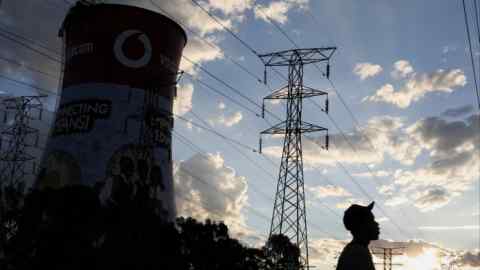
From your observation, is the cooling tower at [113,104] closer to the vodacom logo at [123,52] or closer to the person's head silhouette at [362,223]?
the vodacom logo at [123,52]

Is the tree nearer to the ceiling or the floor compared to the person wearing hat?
nearer to the ceiling

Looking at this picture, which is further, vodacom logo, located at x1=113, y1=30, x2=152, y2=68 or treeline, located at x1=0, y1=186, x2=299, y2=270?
vodacom logo, located at x1=113, y1=30, x2=152, y2=68

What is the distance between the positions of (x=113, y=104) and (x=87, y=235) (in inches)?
450

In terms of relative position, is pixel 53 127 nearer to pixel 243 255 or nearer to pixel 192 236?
pixel 192 236

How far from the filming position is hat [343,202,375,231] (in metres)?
5.95

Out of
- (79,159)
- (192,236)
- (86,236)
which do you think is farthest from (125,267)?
(192,236)

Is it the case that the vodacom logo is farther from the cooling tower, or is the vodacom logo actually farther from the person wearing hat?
the person wearing hat

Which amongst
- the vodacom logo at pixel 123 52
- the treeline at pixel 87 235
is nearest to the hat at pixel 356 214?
the treeline at pixel 87 235

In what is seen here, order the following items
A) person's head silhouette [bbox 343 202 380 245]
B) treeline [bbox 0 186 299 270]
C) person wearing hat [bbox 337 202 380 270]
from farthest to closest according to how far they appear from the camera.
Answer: treeline [bbox 0 186 299 270] → person's head silhouette [bbox 343 202 380 245] → person wearing hat [bbox 337 202 380 270]

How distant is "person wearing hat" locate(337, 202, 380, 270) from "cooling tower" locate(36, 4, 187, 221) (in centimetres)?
3681

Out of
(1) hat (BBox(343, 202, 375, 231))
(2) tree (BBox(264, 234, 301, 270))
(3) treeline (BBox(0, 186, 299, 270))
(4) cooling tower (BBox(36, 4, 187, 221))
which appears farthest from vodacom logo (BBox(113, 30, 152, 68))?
(1) hat (BBox(343, 202, 375, 231))

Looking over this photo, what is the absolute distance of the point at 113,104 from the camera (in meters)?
43.3

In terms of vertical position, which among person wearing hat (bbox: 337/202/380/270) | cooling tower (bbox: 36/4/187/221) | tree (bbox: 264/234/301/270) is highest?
cooling tower (bbox: 36/4/187/221)

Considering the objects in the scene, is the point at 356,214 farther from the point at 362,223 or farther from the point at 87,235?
the point at 87,235
